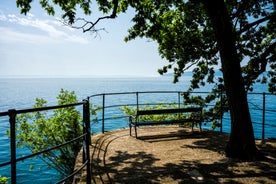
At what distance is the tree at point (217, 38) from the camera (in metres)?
5.95

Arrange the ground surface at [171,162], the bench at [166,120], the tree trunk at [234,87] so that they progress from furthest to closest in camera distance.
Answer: the bench at [166,120] < the tree trunk at [234,87] < the ground surface at [171,162]

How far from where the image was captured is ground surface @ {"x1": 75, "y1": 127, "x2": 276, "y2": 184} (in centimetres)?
456

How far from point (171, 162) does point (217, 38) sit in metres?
3.54

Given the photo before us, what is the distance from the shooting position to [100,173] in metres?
4.89

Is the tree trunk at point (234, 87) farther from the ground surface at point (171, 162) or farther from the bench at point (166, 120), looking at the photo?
the bench at point (166, 120)

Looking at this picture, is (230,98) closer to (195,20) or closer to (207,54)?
(207,54)

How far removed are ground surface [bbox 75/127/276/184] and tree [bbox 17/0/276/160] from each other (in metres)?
0.73

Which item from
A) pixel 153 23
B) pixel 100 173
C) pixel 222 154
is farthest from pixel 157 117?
pixel 100 173

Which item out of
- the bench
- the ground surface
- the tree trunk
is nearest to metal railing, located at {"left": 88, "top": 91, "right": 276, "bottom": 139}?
the bench

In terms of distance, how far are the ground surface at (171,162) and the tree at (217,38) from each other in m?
A: 0.73

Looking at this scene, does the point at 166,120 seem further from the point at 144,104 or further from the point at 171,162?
the point at 144,104

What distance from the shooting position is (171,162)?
556 cm

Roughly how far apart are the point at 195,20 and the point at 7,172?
30002mm

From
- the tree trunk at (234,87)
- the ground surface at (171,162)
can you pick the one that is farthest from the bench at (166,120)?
the tree trunk at (234,87)
